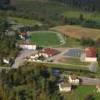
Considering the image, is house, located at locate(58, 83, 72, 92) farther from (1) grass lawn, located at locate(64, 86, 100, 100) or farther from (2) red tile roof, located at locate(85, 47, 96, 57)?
(2) red tile roof, located at locate(85, 47, 96, 57)

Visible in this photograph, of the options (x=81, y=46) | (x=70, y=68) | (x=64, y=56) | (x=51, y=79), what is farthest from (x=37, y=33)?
(x=51, y=79)

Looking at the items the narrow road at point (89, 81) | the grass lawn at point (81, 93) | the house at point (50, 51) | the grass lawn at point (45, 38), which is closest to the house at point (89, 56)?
the house at point (50, 51)

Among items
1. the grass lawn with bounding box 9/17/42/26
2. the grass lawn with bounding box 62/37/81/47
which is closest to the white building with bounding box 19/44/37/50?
the grass lawn with bounding box 62/37/81/47

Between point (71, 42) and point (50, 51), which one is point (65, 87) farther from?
point (71, 42)

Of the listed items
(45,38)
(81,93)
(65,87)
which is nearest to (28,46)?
(45,38)

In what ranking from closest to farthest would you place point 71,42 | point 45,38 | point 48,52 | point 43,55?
point 43,55, point 48,52, point 71,42, point 45,38
